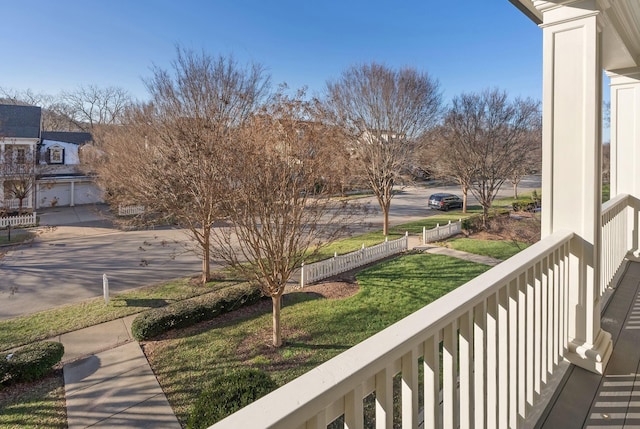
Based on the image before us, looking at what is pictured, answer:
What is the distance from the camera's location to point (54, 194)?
69.6ft

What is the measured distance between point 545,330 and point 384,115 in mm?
13805

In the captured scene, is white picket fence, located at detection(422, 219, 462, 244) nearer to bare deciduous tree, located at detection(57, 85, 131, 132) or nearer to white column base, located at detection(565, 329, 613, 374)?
white column base, located at detection(565, 329, 613, 374)

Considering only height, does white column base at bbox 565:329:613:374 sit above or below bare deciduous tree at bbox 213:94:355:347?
below

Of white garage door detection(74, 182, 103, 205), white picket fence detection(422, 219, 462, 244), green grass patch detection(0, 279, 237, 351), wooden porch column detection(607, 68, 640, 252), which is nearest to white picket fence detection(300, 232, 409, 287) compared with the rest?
white picket fence detection(422, 219, 462, 244)

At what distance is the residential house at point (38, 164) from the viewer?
15.4m

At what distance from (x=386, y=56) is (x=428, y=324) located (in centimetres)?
1621

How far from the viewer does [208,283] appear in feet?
30.6

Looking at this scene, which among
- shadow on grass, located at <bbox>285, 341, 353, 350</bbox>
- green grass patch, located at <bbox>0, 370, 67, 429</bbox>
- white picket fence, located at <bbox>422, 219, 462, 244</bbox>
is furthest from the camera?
white picket fence, located at <bbox>422, 219, 462, 244</bbox>

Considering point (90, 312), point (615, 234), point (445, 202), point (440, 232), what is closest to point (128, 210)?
point (90, 312)

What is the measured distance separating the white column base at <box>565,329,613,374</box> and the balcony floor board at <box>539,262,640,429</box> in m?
0.04

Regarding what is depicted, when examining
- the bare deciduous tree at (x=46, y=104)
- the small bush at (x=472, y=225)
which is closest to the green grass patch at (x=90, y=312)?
the small bush at (x=472, y=225)

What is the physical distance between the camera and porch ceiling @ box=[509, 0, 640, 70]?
2279 mm

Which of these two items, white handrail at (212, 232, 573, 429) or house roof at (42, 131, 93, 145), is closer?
white handrail at (212, 232, 573, 429)

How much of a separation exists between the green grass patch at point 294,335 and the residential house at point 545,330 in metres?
3.84
